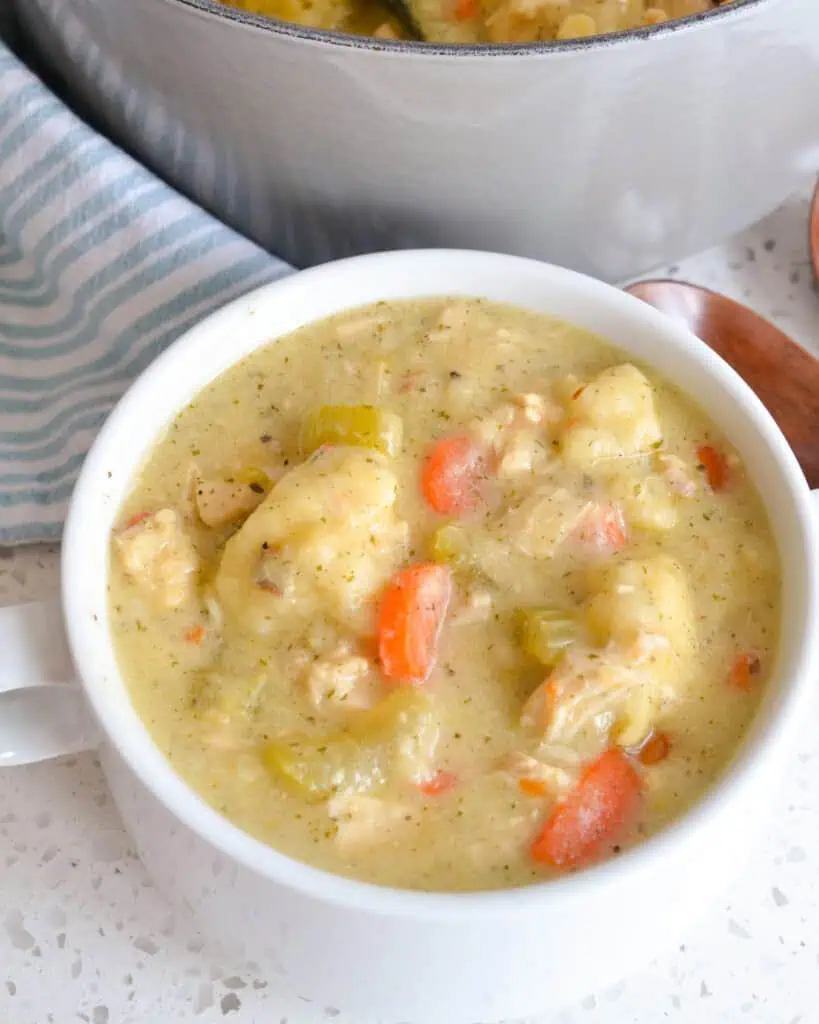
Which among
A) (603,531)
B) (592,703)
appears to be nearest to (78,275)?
(603,531)

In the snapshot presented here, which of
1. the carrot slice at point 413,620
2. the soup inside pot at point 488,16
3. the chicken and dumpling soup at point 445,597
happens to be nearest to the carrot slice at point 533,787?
the chicken and dumpling soup at point 445,597

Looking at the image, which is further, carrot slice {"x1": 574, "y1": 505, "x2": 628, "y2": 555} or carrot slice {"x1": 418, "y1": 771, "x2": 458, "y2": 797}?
carrot slice {"x1": 574, "y1": 505, "x2": 628, "y2": 555}

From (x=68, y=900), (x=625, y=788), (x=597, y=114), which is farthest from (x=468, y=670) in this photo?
(x=597, y=114)

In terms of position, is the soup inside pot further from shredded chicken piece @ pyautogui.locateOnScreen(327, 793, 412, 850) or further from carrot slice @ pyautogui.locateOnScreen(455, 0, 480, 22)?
shredded chicken piece @ pyautogui.locateOnScreen(327, 793, 412, 850)

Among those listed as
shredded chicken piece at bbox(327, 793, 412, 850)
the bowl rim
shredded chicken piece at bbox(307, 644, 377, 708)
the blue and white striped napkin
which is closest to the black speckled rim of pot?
the bowl rim

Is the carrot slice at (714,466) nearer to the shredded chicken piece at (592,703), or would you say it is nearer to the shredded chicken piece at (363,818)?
the shredded chicken piece at (592,703)

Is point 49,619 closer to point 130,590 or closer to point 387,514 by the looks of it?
point 130,590

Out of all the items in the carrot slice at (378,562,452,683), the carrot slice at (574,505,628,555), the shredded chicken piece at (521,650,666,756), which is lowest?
the carrot slice at (378,562,452,683)
